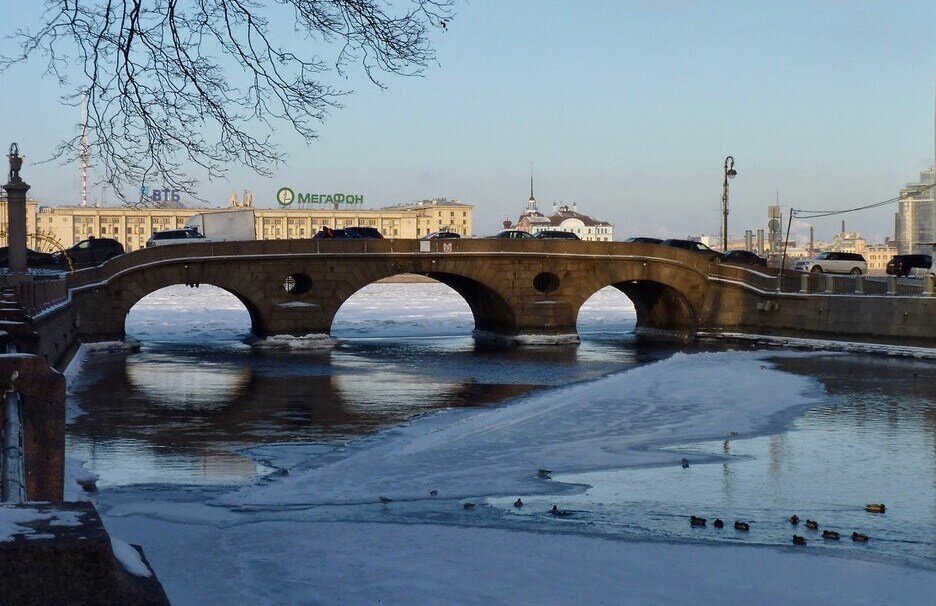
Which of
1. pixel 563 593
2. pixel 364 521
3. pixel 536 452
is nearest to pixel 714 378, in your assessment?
pixel 536 452

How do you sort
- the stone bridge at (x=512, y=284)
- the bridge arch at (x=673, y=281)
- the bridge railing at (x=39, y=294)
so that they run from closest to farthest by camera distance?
the bridge railing at (x=39, y=294) → the stone bridge at (x=512, y=284) → the bridge arch at (x=673, y=281)

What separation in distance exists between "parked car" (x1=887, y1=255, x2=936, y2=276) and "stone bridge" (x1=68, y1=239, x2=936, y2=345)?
7.63 meters

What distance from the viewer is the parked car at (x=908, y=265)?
5303 cm

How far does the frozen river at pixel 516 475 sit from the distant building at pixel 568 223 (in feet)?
467

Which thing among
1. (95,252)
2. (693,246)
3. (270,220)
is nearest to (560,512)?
(95,252)

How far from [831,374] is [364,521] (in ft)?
75.6

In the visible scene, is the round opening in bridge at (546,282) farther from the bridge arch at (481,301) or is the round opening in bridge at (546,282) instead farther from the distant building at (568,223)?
the distant building at (568,223)

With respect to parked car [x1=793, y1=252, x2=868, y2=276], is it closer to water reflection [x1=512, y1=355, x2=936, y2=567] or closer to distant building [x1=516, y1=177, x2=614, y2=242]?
water reflection [x1=512, y1=355, x2=936, y2=567]

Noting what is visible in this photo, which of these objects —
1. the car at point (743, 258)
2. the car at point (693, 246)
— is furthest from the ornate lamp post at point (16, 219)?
the car at point (743, 258)

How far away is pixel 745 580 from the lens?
963 cm

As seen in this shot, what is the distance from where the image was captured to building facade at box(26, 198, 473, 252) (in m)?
117

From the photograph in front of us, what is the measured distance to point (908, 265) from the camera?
55.5 metres

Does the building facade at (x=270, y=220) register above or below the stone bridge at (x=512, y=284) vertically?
above

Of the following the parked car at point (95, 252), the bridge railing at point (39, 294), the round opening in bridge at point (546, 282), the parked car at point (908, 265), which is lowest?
the bridge railing at point (39, 294)
